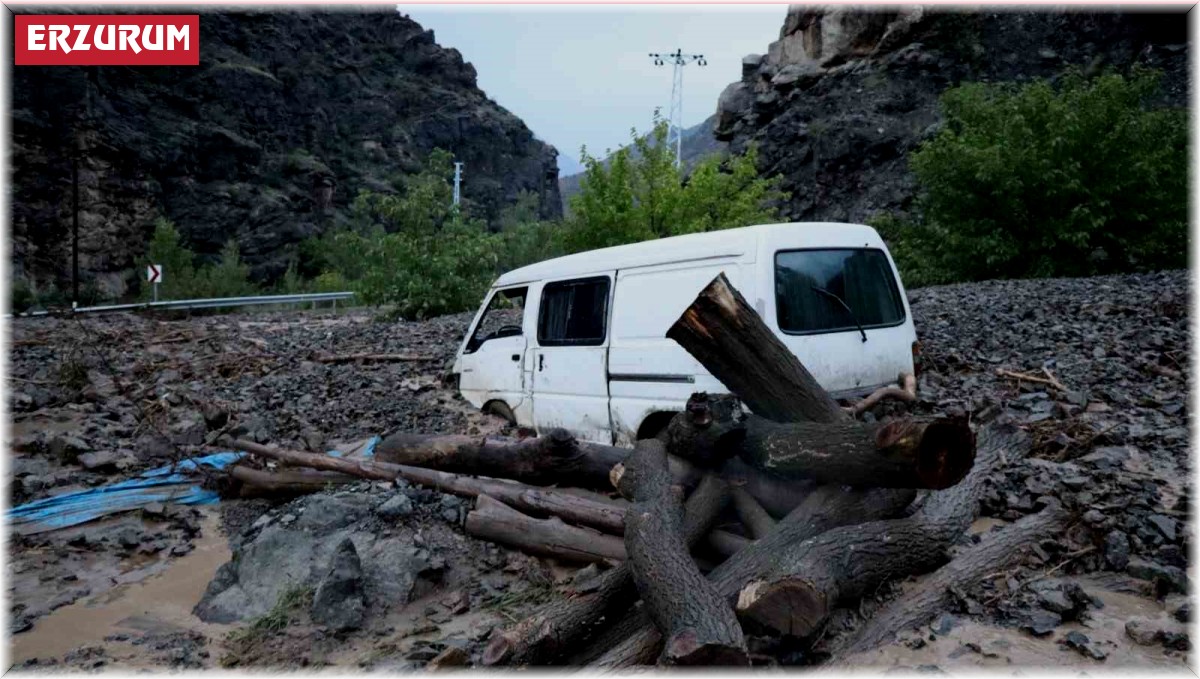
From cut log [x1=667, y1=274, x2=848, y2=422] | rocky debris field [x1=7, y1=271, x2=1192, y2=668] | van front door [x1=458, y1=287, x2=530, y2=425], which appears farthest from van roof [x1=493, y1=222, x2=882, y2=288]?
rocky debris field [x1=7, y1=271, x2=1192, y2=668]

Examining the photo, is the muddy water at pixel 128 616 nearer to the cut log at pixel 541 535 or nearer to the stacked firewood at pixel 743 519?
the cut log at pixel 541 535

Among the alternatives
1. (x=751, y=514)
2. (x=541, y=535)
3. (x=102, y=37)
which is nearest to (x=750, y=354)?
(x=751, y=514)

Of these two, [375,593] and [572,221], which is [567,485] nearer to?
[375,593]

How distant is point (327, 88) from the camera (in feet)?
206

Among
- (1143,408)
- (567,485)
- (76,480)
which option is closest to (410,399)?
(76,480)

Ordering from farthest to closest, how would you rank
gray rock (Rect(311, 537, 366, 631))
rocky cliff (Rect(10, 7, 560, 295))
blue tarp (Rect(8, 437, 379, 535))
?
rocky cliff (Rect(10, 7, 560, 295))
blue tarp (Rect(8, 437, 379, 535))
gray rock (Rect(311, 537, 366, 631))

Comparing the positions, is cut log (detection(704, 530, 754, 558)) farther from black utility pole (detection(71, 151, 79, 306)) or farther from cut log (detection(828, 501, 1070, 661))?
black utility pole (detection(71, 151, 79, 306))

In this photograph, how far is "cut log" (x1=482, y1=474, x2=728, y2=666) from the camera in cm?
337

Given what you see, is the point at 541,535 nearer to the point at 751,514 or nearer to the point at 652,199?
the point at 751,514

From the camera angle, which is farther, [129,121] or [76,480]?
[129,121]

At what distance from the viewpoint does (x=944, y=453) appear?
3652 mm

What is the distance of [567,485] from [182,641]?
8.79ft

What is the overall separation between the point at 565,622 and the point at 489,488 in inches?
80.8

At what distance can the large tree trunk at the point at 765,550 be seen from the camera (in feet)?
10.8
